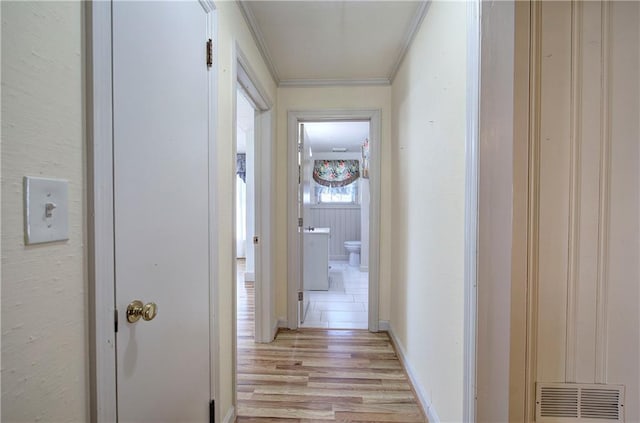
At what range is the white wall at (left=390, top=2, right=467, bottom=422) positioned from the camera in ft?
3.93

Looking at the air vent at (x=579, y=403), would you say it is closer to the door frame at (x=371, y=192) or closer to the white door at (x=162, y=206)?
the white door at (x=162, y=206)

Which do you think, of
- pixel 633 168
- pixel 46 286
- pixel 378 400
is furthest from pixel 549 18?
pixel 378 400

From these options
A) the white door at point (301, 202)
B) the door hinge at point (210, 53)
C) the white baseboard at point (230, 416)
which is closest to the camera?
the door hinge at point (210, 53)

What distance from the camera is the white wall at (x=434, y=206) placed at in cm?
120

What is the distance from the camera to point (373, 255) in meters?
2.63

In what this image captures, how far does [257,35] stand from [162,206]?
5.09 feet

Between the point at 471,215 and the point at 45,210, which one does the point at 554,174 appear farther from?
the point at 45,210

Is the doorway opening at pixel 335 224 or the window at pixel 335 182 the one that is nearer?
the doorway opening at pixel 335 224

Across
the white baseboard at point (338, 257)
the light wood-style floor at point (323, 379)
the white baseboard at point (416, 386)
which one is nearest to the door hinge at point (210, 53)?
the light wood-style floor at point (323, 379)

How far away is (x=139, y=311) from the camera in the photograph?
0.79 m

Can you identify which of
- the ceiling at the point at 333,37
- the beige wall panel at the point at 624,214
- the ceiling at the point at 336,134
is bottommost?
the beige wall panel at the point at 624,214

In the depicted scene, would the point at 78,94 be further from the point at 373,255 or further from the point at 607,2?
the point at 373,255

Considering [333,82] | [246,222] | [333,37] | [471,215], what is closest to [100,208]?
[471,215]

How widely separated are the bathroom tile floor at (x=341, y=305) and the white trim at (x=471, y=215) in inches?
70.4
